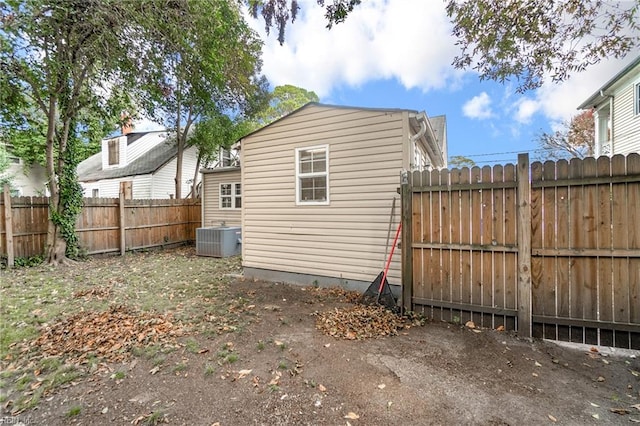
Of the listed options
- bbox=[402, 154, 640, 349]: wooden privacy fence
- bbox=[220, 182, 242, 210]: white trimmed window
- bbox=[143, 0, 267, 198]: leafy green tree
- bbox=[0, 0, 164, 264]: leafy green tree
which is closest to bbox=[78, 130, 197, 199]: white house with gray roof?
bbox=[143, 0, 267, 198]: leafy green tree

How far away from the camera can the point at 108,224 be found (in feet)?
32.3

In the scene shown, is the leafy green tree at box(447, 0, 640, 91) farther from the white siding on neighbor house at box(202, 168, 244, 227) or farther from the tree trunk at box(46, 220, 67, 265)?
the tree trunk at box(46, 220, 67, 265)

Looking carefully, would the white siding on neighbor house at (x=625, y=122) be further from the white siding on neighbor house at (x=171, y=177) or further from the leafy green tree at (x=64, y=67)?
the white siding on neighbor house at (x=171, y=177)

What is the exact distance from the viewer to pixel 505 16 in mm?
4449

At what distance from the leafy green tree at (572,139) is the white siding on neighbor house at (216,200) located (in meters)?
17.8

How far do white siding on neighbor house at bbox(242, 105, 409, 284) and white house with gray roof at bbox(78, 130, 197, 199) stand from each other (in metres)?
11.8

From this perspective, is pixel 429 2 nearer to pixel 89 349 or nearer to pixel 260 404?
pixel 260 404

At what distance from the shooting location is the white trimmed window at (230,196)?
12.2m

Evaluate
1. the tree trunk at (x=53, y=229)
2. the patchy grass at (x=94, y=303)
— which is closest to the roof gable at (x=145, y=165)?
the tree trunk at (x=53, y=229)

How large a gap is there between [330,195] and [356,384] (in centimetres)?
368

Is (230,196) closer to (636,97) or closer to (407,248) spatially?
(407,248)

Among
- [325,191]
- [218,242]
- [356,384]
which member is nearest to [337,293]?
[325,191]

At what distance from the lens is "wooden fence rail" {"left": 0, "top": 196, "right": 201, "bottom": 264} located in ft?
25.5

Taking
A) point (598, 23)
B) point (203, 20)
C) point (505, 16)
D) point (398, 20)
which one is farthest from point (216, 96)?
point (598, 23)
